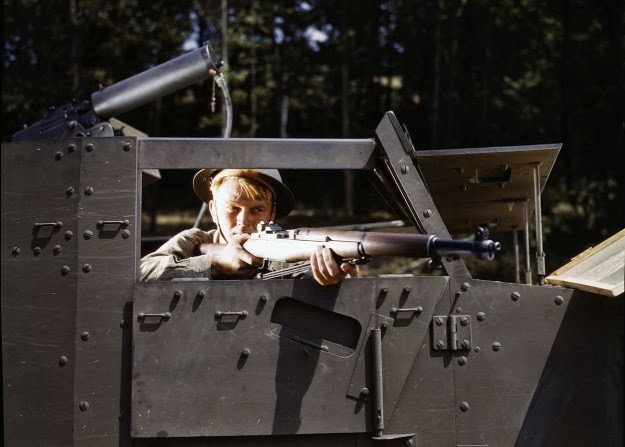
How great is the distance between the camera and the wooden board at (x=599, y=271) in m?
2.83

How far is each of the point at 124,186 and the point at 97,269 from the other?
368 millimetres

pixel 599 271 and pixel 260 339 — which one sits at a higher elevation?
pixel 599 271

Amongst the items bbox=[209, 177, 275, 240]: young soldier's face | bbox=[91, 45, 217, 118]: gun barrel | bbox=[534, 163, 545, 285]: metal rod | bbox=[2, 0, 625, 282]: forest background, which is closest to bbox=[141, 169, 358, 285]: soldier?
bbox=[209, 177, 275, 240]: young soldier's face

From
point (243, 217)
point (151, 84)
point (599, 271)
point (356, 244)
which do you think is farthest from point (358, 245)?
point (151, 84)

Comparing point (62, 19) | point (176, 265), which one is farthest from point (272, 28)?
point (176, 265)

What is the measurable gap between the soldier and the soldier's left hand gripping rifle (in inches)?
3.0

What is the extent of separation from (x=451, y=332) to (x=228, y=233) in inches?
60.5

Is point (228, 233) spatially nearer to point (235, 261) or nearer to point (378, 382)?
point (235, 261)

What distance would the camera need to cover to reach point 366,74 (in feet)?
81.7

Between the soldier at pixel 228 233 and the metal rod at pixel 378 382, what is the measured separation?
0.93ft

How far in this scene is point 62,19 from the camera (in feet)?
56.7

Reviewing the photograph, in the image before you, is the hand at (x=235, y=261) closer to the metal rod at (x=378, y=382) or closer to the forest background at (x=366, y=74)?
the metal rod at (x=378, y=382)

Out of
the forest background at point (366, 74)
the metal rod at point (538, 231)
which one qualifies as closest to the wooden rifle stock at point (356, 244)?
the metal rod at point (538, 231)

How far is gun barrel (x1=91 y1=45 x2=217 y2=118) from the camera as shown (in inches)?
182
